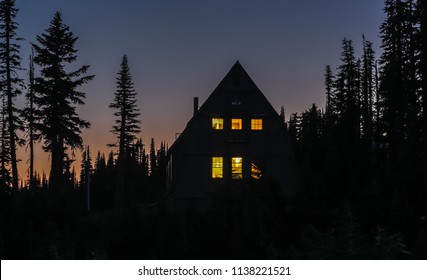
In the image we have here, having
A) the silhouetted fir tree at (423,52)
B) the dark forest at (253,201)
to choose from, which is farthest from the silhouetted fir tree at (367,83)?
the silhouetted fir tree at (423,52)

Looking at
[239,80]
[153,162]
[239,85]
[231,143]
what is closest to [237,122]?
[231,143]

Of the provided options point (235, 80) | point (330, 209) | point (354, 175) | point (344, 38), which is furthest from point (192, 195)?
point (344, 38)

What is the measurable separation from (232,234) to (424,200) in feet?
33.2

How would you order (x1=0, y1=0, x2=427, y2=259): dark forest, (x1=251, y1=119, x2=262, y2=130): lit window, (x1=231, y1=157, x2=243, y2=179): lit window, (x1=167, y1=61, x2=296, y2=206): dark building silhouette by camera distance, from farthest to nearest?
(x1=251, y1=119, x2=262, y2=130): lit window, (x1=231, y1=157, x2=243, y2=179): lit window, (x1=167, y1=61, x2=296, y2=206): dark building silhouette, (x1=0, y1=0, x2=427, y2=259): dark forest

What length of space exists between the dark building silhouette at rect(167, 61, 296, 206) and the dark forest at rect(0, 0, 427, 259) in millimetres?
1856

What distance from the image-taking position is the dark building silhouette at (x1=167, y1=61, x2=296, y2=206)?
36.1m

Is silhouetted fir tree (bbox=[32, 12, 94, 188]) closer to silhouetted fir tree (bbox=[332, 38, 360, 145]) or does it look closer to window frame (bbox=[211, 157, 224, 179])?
window frame (bbox=[211, 157, 224, 179])

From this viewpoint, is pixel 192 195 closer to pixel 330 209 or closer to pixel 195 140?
pixel 195 140

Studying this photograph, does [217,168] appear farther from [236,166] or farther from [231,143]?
[231,143]

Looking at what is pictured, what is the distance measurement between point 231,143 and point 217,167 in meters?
1.75

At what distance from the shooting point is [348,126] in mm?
59312

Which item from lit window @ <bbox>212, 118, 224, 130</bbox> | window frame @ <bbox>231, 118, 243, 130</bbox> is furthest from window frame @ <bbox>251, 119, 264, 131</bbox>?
lit window @ <bbox>212, 118, 224, 130</bbox>

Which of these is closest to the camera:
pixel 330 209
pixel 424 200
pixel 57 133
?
pixel 330 209

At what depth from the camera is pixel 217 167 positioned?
3653cm
